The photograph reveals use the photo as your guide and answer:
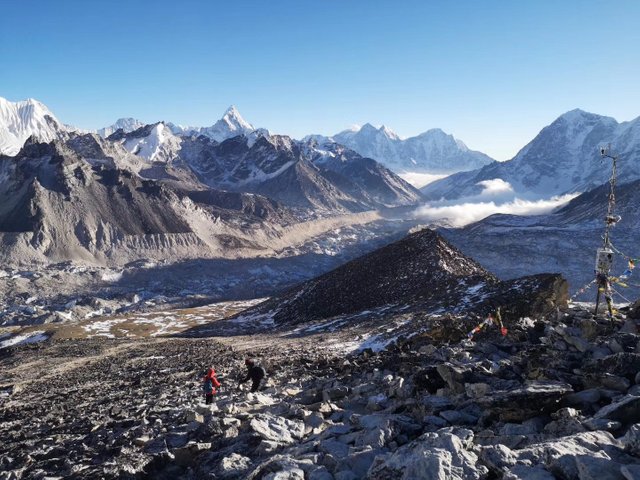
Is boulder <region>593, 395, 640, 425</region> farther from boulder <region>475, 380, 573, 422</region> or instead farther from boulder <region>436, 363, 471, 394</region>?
boulder <region>436, 363, 471, 394</region>

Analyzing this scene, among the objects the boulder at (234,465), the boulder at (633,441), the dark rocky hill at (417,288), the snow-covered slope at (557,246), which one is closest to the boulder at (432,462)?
the boulder at (633,441)

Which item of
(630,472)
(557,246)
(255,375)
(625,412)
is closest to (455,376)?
(625,412)

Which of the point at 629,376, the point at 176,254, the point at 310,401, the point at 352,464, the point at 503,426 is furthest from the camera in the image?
the point at 176,254

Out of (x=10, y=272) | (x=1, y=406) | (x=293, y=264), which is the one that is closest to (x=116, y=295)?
(x=10, y=272)

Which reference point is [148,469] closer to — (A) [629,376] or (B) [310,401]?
(B) [310,401]

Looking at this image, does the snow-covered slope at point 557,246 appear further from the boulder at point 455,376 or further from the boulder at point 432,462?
the boulder at point 432,462

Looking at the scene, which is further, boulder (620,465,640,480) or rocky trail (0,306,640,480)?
rocky trail (0,306,640,480)

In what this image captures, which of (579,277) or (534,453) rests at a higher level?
(534,453)

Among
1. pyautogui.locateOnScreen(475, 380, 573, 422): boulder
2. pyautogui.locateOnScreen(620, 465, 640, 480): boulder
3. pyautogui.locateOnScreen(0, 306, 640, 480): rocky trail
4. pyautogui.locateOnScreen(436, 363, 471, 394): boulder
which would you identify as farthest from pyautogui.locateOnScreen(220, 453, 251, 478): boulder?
pyautogui.locateOnScreen(620, 465, 640, 480): boulder

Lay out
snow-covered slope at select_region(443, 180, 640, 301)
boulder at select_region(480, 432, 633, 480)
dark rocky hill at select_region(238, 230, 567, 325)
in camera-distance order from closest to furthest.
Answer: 1. boulder at select_region(480, 432, 633, 480)
2. dark rocky hill at select_region(238, 230, 567, 325)
3. snow-covered slope at select_region(443, 180, 640, 301)

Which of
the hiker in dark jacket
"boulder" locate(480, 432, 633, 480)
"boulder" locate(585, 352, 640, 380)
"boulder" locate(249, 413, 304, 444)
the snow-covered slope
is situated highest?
"boulder" locate(480, 432, 633, 480)
